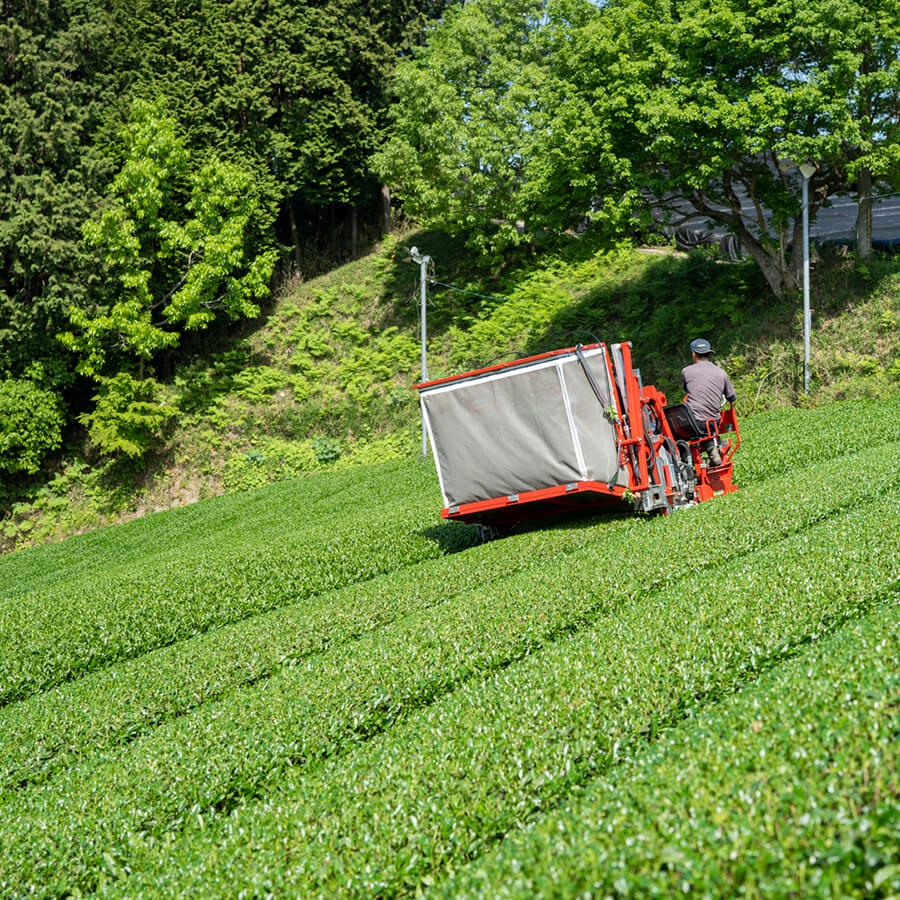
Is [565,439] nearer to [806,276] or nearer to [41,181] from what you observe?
[806,276]

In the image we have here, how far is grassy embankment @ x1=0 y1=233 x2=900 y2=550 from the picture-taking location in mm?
24328

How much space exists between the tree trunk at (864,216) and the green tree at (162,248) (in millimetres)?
21789

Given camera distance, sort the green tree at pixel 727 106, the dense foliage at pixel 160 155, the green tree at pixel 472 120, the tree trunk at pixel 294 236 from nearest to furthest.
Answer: the green tree at pixel 727 106
the dense foliage at pixel 160 155
the green tree at pixel 472 120
the tree trunk at pixel 294 236

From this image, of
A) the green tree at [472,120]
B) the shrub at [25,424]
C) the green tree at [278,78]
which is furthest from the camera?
the green tree at [278,78]

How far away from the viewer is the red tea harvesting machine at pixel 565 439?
12070 mm

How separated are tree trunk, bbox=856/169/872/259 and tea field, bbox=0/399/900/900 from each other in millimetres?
14342

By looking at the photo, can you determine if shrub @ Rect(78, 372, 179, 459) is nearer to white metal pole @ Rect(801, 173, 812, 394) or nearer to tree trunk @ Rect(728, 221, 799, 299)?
tree trunk @ Rect(728, 221, 799, 299)

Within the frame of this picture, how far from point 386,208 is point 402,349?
11.2m

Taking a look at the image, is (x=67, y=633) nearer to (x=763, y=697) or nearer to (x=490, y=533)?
(x=490, y=533)

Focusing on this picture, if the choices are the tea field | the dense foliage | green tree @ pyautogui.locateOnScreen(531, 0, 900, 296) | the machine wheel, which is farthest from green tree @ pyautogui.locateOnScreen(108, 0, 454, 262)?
the tea field

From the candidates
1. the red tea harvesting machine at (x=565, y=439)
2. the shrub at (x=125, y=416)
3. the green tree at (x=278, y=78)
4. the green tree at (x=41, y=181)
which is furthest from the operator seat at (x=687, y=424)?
the green tree at (x=278, y=78)

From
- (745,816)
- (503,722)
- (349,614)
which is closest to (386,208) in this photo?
(349,614)

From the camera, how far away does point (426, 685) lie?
723 cm

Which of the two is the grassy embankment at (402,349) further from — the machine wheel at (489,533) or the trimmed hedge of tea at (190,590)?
the machine wheel at (489,533)
